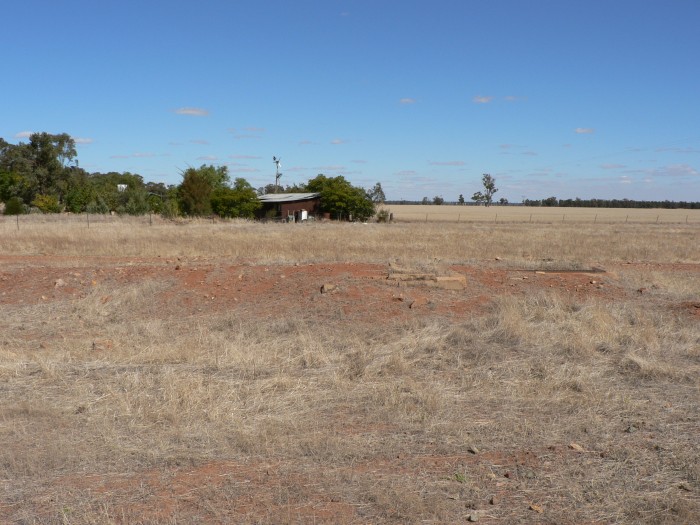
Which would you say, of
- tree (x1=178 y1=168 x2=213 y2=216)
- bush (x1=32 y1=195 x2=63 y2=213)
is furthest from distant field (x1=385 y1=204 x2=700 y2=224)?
bush (x1=32 y1=195 x2=63 y2=213)

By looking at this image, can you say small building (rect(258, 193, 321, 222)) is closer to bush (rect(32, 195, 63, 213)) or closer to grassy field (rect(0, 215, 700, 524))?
bush (rect(32, 195, 63, 213))

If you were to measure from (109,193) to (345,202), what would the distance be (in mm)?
21472

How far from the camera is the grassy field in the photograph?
4328mm

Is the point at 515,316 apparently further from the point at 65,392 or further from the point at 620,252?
the point at 620,252

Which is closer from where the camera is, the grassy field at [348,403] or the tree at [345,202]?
the grassy field at [348,403]

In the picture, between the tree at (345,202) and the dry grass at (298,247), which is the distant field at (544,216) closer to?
the tree at (345,202)

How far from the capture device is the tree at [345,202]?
5241 cm

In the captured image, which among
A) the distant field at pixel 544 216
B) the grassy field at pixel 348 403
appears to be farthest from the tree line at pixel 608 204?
the grassy field at pixel 348 403

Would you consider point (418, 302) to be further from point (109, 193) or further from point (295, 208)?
point (109, 193)

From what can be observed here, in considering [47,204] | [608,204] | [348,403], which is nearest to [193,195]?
[47,204]

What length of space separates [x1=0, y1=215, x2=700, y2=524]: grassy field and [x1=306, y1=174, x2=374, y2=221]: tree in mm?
39354

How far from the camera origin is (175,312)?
11695 mm

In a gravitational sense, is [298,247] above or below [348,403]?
above

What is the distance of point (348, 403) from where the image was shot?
20.7 feet
